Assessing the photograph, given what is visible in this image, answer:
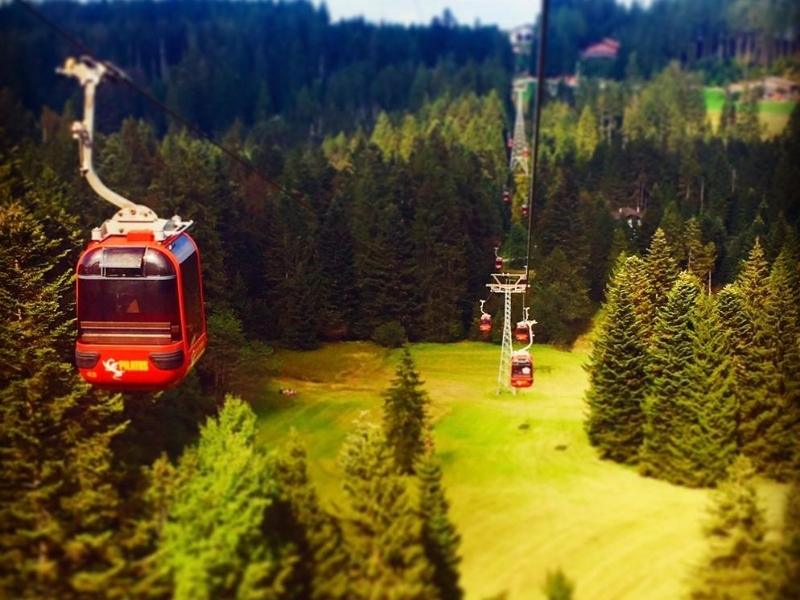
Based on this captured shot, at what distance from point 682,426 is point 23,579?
63.6 feet

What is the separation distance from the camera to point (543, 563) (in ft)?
81.5

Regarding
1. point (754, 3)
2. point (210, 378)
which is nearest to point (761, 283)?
point (210, 378)

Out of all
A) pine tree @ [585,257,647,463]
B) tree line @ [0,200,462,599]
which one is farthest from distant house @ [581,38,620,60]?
tree line @ [0,200,462,599]

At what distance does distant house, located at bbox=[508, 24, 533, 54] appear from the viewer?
144m

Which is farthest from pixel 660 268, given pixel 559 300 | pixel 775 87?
pixel 775 87

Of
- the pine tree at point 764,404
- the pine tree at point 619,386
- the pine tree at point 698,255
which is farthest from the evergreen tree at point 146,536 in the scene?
the pine tree at point 698,255

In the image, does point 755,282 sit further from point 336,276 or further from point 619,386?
point 336,276

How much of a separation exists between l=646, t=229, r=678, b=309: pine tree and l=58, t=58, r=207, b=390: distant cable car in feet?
70.0

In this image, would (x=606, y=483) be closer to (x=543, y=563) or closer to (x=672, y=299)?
(x=543, y=563)

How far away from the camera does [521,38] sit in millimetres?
145125

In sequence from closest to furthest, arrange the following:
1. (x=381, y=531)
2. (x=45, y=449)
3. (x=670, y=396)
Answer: (x=381, y=531), (x=45, y=449), (x=670, y=396)

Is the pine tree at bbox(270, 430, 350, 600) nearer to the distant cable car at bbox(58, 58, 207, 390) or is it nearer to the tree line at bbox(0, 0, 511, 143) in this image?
the distant cable car at bbox(58, 58, 207, 390)

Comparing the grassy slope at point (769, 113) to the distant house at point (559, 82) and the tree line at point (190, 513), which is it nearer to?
the distant house at point (559, 82)

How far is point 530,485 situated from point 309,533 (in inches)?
327
